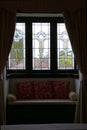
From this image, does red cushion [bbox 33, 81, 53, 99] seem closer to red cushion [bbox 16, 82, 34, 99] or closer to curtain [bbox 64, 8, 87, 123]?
red cushion [bbox 16, 82, 34, 99]

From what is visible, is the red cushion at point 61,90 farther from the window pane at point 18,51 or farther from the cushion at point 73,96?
the window pane at point 18,51

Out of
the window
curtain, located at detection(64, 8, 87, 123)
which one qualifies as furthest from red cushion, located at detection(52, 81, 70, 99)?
curtain, located at detection(64, 8, 87, 123)

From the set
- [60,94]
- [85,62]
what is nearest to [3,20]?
[85,62]

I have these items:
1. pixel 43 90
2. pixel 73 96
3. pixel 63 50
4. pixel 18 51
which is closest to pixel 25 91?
pixel 43 90

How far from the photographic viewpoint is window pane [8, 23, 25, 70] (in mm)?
6469

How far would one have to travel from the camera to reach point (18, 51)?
255 inches

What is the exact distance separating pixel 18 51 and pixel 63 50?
1.07 meters

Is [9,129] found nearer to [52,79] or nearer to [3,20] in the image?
[3,20]

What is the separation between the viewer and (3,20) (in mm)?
5160

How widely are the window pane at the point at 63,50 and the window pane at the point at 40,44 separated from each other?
263 millimetres

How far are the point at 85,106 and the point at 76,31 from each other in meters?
1.45

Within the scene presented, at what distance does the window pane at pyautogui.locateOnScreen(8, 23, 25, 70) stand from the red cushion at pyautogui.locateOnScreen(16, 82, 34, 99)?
0.49m

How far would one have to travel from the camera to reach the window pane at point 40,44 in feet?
21.4

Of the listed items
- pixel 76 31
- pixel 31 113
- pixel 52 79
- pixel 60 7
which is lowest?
pixel 31 113
